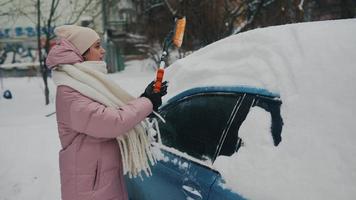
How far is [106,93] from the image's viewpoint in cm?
205

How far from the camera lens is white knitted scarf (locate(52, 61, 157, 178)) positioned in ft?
6.60

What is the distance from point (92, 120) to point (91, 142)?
20 centimetres

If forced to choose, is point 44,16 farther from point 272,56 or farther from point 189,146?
point 272,56

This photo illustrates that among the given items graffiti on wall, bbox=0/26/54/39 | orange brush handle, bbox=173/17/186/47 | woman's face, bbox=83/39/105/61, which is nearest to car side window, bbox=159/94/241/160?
orange brush handle, bbox=173/17/186/47

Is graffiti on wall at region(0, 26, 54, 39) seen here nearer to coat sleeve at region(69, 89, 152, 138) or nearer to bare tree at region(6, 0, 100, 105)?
bare tree at region(6, 0, 100, 105)

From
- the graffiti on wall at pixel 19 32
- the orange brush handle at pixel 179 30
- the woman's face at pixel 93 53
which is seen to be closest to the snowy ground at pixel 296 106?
the orange brush handle at pixel 179 30

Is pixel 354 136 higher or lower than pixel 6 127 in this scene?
higher

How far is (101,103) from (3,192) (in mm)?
2956

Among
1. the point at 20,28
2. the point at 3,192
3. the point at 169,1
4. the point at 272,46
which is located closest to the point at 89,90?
the point at 272,46

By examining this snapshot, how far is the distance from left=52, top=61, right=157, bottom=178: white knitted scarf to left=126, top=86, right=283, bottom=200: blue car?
22cm

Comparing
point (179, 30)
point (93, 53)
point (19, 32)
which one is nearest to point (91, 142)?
point (93, 53)

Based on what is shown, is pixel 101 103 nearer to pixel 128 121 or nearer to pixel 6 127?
pixel 128 121

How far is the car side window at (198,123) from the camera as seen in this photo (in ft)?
6.66

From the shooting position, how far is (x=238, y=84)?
1.98 meters
